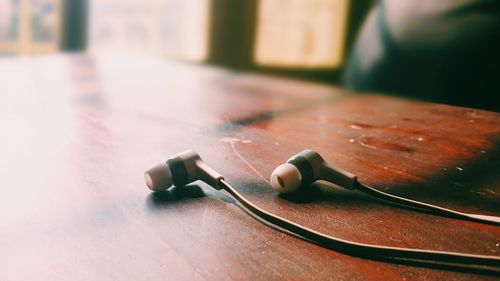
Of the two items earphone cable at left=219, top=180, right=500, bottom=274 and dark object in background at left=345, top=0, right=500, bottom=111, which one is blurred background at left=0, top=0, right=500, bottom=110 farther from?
earphone cable at left=219, top=180, right=500, bottom=274

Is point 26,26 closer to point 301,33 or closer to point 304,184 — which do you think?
point 301,33

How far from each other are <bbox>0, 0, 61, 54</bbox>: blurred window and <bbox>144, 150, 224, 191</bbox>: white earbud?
11.9ft

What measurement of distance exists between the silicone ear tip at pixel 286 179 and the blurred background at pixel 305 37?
1206mm

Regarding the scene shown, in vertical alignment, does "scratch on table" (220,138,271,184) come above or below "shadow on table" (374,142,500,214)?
below

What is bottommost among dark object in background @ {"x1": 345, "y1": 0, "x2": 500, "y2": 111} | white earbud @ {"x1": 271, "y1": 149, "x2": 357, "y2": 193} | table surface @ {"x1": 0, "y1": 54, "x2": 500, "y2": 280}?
table surface @ {"x1": 0, "y1": 54, "x2": 500, "y2": 280}

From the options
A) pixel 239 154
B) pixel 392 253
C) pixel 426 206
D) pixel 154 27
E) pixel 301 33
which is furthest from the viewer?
pixel 154 27

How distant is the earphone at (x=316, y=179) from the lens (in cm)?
50

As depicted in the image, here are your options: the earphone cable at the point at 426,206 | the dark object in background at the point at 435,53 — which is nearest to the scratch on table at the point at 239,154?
the earphone cable at the point at 426,206

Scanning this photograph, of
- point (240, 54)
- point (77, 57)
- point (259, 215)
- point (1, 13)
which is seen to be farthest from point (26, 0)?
point (259, 215)

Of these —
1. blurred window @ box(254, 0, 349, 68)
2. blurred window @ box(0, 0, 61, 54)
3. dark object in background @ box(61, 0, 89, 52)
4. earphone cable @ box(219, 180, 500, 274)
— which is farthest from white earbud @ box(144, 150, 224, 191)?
blurred window @ box(0, 0, 61, 54)

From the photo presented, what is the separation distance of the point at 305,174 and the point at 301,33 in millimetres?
3074

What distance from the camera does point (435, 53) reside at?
167cm

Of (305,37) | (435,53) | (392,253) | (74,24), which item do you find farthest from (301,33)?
(392,253)

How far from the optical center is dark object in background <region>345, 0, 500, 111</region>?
1571mm
